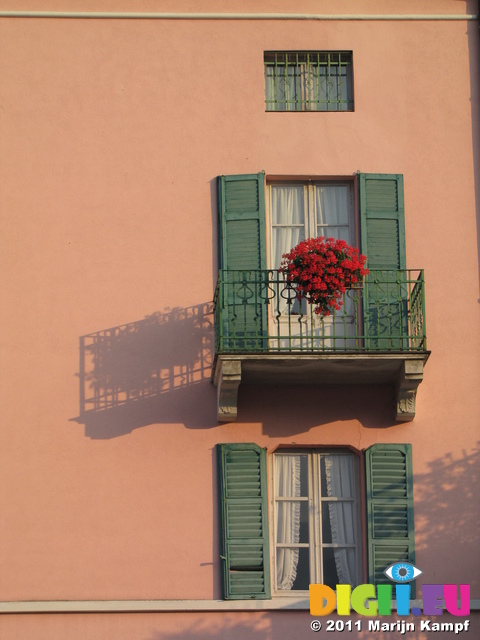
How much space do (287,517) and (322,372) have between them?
5.03ft

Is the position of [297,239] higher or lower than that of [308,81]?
lower

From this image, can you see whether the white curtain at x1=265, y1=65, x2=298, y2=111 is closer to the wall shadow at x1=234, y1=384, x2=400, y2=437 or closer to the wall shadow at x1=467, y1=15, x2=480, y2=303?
the wall shadow at x1=467, y1=15, x2=480, y2=303

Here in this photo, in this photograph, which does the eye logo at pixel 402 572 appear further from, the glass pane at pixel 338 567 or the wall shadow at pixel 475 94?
the wall shadow at pixel 475 94

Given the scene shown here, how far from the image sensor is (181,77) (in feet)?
59.4

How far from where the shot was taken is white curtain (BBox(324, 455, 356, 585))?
17109 mm

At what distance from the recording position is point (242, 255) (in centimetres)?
1761

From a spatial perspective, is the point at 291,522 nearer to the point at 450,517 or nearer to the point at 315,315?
the point at 450,517

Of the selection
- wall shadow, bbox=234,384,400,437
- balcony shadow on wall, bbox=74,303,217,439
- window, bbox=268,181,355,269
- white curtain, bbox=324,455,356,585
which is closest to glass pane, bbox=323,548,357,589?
white curtain, bbox=324,455,356,585

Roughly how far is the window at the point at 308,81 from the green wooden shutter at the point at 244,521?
3.76 metres

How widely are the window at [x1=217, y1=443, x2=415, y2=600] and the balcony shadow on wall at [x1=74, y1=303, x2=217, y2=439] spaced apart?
651mm

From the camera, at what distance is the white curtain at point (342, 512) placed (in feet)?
56.1

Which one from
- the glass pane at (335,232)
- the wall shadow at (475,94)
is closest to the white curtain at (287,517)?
the glass pane at (335,232)

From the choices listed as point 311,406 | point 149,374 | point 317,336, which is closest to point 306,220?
point 317,336

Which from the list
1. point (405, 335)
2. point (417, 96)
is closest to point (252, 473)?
point (405, 335)
